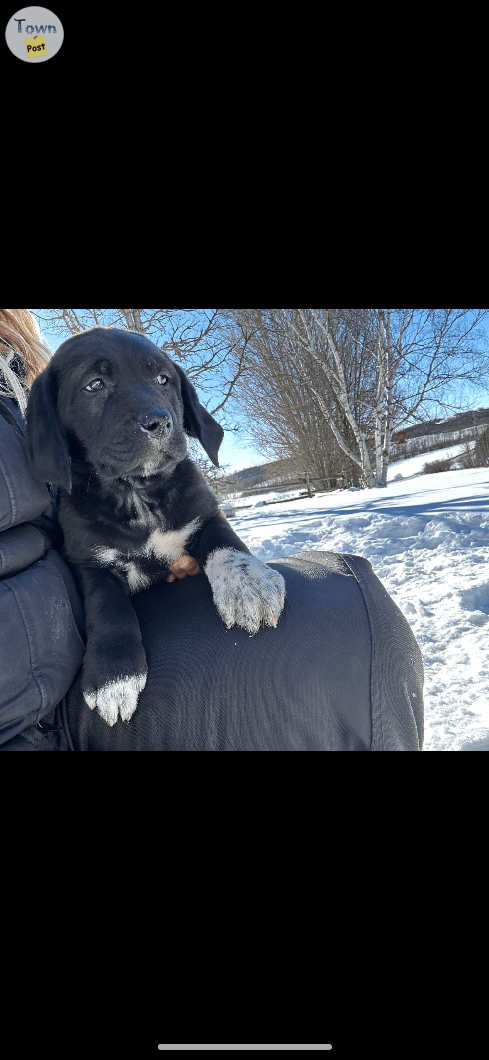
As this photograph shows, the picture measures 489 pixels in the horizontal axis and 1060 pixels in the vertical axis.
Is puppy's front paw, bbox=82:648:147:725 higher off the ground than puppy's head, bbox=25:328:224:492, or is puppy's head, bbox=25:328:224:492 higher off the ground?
puppy's head, bbox=25:328:224:492

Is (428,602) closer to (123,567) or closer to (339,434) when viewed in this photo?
(339,434)

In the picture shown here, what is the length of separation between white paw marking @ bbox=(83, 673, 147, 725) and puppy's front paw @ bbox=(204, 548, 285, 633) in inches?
9.1

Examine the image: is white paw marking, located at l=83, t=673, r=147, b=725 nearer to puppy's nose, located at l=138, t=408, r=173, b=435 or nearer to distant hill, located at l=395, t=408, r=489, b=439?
puppy's nose, located at l=138, t=408, r=173, b=435

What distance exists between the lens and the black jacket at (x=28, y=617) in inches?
37.4

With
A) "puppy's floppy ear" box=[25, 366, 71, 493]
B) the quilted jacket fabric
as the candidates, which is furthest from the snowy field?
"puppy's floppy ear" box=[25, 366, 71, 493]

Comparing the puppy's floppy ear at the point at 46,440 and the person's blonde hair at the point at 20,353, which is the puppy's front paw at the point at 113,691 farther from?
the person's blonde hair at the point at 20,353

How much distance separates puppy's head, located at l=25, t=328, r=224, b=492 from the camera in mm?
1255

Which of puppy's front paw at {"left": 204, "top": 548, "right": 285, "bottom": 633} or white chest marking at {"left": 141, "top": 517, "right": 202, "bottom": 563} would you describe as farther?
white chest marking at {"left": 141, "top": 517, "right": 202, "bottom": 563}

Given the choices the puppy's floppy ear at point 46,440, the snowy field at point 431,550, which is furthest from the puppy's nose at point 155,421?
the snowy field at point 431,550

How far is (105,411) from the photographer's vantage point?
1.36m

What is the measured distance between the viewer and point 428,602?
7.52 feet

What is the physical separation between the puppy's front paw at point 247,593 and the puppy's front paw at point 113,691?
22 centimetres
